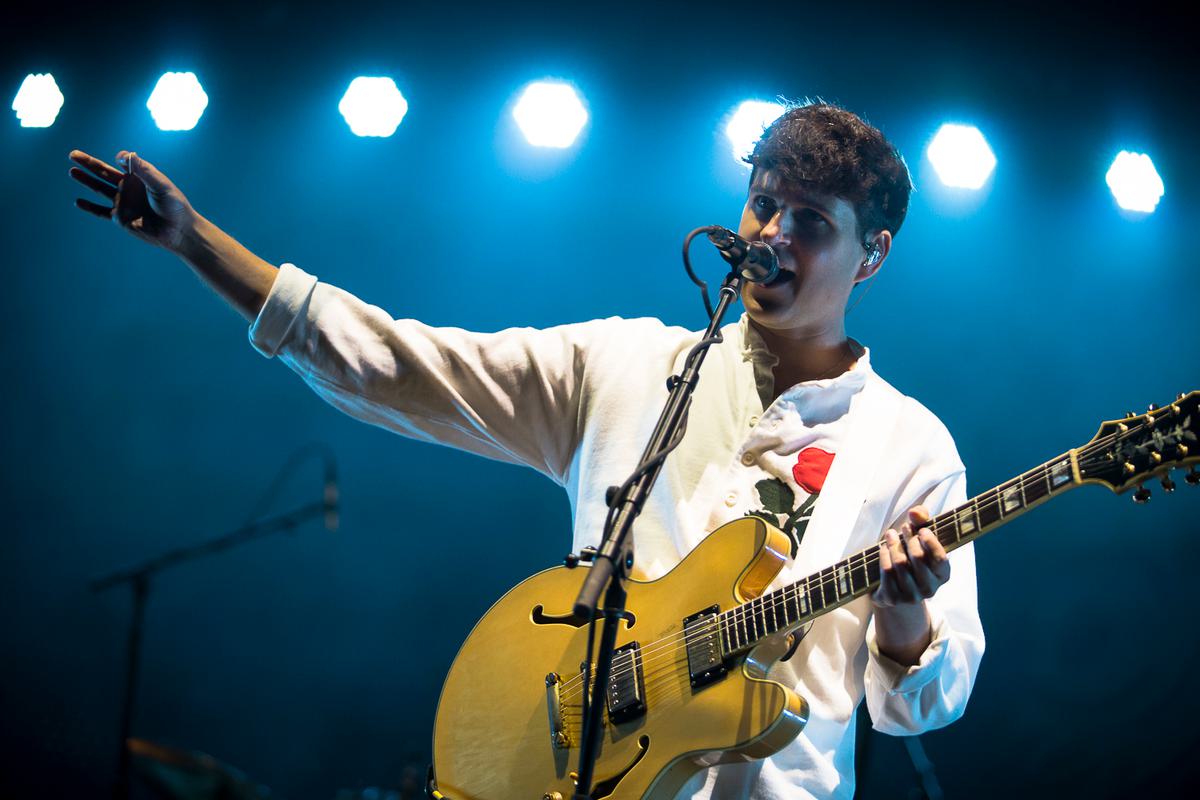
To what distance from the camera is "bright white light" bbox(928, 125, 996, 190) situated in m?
5.22

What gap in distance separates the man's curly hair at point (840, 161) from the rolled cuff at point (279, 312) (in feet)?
3.95

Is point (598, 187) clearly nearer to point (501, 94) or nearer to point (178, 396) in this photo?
point (501, 94)

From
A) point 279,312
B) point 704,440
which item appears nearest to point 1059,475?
point 704,440

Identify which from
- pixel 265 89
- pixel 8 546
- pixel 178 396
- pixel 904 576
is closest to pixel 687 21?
pixel 265 89

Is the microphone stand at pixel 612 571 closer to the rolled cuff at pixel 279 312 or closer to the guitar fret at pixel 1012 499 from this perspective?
the guitar fret at pixel 1012 499

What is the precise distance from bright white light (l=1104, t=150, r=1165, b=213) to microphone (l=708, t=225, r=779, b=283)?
375 cm

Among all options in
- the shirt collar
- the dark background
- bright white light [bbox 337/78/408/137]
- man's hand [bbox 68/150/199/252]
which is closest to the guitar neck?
the shirt collar

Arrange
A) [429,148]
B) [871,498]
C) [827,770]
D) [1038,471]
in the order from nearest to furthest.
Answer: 1. [1038,471]
2. [827,770]
3. [871,498]
4. [429,148]

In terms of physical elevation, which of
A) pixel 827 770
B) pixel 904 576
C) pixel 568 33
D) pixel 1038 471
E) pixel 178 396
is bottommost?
pixel 827 770

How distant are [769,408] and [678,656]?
0.66m

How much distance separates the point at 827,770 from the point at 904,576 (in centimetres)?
46

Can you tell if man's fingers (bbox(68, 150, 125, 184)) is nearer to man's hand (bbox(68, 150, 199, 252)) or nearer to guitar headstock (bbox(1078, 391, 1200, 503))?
man's hand (bbox(68, 150, 199, 252))

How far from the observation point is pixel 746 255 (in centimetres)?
216

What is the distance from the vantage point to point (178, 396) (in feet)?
18.8
